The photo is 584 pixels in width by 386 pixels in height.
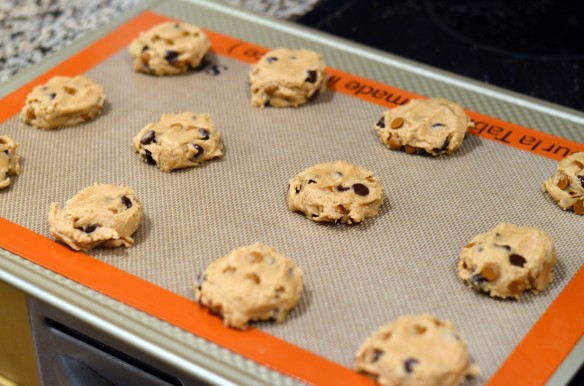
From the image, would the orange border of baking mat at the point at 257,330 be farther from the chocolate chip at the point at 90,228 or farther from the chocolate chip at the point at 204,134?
the chocolate chip at the point at 204,134

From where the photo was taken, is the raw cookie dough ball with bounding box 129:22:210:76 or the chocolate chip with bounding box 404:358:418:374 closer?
the chocolate chip with bounding box 404:358:418:374

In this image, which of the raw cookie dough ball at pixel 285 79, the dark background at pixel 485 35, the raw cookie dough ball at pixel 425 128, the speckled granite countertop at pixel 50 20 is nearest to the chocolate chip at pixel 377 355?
the raw cookie dough ball at pixel 425 128

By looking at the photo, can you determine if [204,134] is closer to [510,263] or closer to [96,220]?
[96,220]

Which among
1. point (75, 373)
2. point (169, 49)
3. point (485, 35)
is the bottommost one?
point (75, 373)

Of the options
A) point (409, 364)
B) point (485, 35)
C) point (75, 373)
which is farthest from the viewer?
point (485, 35)

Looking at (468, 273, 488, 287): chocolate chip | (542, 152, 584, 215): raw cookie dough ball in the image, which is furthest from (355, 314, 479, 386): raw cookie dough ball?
(542, 152, 584, 215): raw cookie dough ball

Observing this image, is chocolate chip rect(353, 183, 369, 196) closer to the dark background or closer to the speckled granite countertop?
the dark background

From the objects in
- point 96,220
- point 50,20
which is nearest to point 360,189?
point 96,220

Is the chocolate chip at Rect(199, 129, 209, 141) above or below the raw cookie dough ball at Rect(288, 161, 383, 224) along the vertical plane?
below
